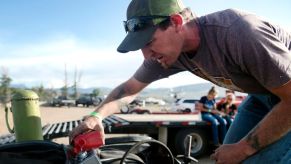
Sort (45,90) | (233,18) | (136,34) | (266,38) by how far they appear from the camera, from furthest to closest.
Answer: (45,90) → (136,34) → (233,18) → (266,38)

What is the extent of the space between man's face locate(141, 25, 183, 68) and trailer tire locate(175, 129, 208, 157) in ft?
20.0

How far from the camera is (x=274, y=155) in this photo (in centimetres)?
213

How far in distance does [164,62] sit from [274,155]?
82 centimetres

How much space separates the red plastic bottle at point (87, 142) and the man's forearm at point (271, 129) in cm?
81

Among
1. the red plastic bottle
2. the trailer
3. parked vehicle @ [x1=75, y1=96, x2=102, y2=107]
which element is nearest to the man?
the red plastic bottle

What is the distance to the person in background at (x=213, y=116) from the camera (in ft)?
27.1

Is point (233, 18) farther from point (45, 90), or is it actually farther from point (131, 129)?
point (45, 90)

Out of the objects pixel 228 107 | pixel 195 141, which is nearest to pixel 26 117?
pixel 195 141

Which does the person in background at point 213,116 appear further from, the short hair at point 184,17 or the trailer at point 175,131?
the short hair at point 184,17

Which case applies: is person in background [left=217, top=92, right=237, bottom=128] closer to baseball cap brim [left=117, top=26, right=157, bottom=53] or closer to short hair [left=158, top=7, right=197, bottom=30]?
short hair [left=158, top=7, right=197, bottom=30]

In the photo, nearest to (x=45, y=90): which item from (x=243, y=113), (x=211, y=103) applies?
(x=211, y=103)

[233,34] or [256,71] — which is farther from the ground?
[233,34]

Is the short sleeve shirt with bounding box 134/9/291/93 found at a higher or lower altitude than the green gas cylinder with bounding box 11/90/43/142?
higher

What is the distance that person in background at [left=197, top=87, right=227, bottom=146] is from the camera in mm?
8250
